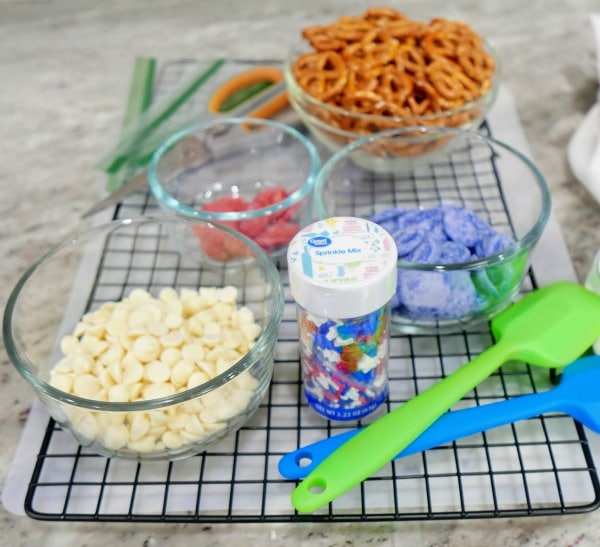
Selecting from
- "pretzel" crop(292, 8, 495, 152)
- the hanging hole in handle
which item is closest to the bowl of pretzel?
"pretzel" crop(292, 8, 495, 152)

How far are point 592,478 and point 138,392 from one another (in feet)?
1.52

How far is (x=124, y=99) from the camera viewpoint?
4.48ft

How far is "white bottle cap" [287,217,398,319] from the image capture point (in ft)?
2.01

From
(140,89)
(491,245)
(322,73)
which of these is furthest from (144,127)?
(491,245)

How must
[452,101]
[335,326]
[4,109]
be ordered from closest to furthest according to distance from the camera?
[335,326] < [452,101] < [4,109]

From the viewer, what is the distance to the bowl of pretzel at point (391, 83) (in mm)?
1011

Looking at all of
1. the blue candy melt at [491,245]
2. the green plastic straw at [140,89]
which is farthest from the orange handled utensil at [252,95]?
the blue candy melt at [491,245]

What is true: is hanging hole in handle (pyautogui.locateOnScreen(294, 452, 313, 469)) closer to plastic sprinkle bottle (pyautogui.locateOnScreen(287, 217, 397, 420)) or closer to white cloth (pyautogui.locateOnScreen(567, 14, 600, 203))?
plastic sprinkle bottle (pyautogui.locateOnScreen(287, 217, 397, 420))

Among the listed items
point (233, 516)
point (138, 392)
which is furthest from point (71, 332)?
point (233, 516)

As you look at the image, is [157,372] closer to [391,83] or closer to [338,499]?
[338,499]

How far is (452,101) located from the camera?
1.02m

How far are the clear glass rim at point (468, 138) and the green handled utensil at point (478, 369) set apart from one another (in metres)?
0.07

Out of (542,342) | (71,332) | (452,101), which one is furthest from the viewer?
(452,101)

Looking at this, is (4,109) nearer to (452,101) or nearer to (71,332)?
(71,332)
